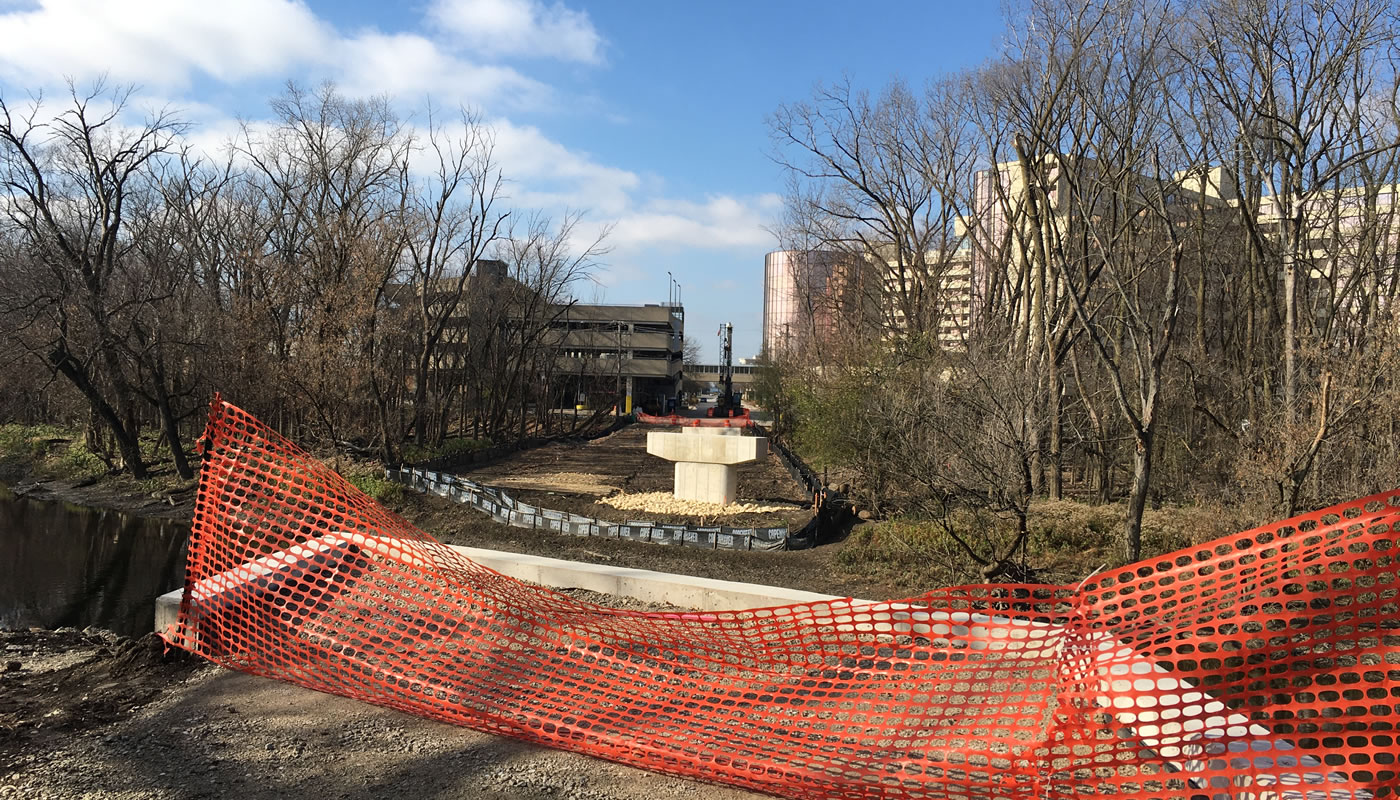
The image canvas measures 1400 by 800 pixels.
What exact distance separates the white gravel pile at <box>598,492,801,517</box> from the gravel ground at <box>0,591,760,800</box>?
10223 mm

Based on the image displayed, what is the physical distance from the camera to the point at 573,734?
192 inches

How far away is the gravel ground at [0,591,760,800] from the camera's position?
437cm

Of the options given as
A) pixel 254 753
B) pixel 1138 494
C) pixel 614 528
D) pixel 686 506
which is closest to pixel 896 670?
pixel 254 753

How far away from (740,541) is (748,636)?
677 cm

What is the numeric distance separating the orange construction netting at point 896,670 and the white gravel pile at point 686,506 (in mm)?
8455

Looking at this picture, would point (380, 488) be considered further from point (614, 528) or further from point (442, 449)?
point (442, 449)

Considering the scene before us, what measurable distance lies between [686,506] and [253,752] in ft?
38.2

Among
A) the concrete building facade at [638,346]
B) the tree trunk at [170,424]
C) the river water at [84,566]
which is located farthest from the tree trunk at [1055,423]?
the concrete building facade at [638,346]

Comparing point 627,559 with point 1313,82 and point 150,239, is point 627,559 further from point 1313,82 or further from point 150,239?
point 150,239

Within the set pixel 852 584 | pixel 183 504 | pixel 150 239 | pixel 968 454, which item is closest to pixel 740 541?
pixel 852 584

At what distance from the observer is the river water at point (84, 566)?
10.5 metres

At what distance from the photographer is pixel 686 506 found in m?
16.2

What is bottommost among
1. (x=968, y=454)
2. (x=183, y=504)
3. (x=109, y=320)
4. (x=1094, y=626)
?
(x=183, y=504)

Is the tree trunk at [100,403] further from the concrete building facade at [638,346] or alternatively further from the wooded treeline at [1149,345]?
the concrete building facade at [638,346]
